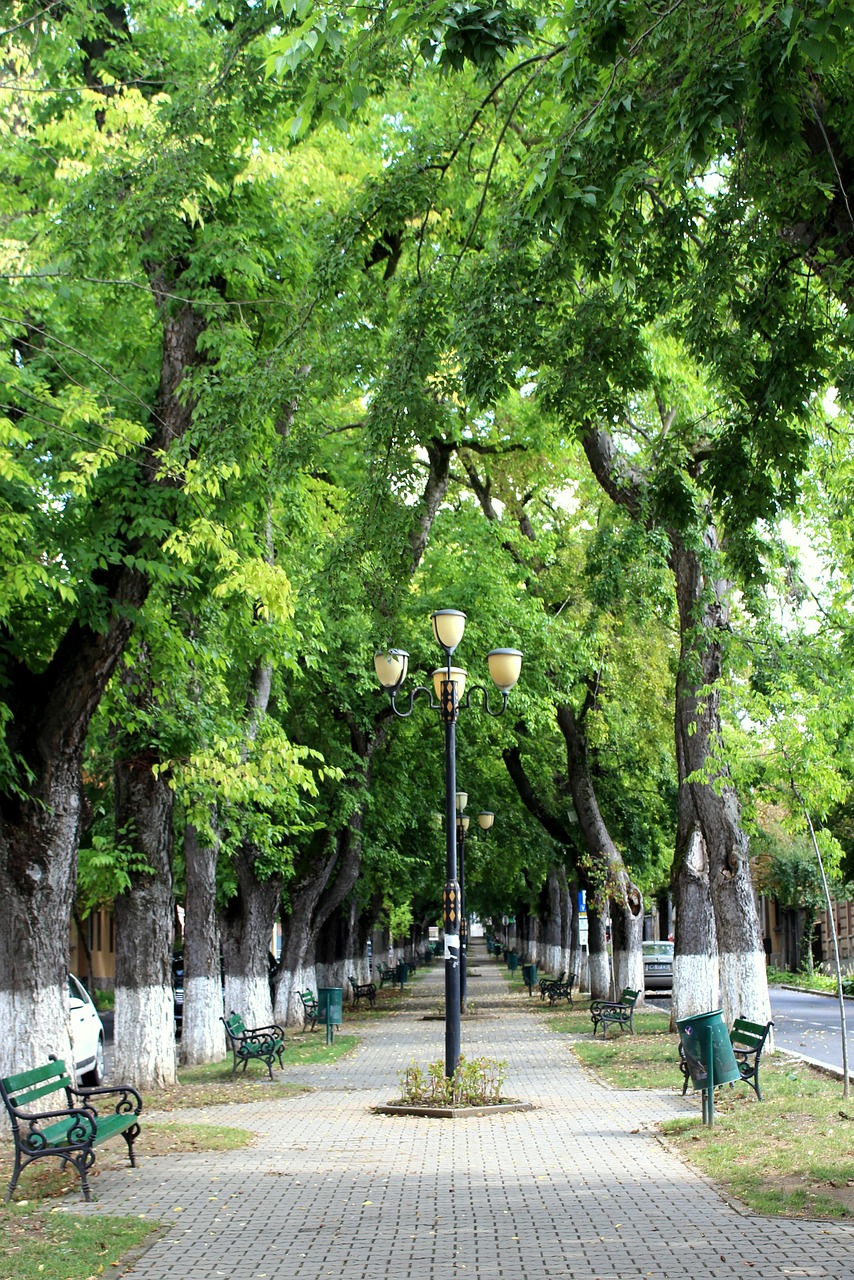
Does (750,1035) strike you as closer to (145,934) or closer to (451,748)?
(451,748)

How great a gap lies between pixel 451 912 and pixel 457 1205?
6.36 m

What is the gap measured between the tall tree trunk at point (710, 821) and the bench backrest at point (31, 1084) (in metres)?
7.90

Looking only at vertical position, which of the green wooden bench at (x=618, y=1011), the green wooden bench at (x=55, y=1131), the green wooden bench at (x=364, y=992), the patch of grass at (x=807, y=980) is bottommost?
the patch of grass at (x=807, y=980)

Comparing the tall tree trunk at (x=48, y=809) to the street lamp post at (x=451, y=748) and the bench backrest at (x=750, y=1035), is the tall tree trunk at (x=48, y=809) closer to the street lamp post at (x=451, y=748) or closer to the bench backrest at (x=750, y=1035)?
the street lamp post at (x=451, y=748)

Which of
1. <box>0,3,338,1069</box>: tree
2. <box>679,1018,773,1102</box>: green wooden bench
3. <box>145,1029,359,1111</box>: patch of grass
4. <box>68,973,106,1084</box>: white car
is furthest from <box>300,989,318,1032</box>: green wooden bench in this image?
<box>0,3,338,1069</box>: tree

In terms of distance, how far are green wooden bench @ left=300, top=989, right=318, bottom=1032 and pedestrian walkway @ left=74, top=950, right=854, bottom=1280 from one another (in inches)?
494

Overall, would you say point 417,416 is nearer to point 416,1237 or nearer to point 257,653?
point 416,1237

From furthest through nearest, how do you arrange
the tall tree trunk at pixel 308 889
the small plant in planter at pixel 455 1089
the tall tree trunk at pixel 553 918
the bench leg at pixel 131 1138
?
1. the tall tree trunk at pixel 553 918
2. the tall tree trunk at pixel 308 889
3. the small plant in planter at pixel 455 1089
4. the bench leg at pixel 131 1138

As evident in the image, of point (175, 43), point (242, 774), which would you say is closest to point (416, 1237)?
point (242, 774)

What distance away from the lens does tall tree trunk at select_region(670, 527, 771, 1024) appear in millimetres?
16453

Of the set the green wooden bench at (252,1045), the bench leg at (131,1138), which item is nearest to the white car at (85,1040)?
the green wooden bench at (252,1045)

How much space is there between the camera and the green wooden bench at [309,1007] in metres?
27.0

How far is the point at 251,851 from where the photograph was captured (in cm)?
2345

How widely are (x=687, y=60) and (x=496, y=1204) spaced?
682cm
